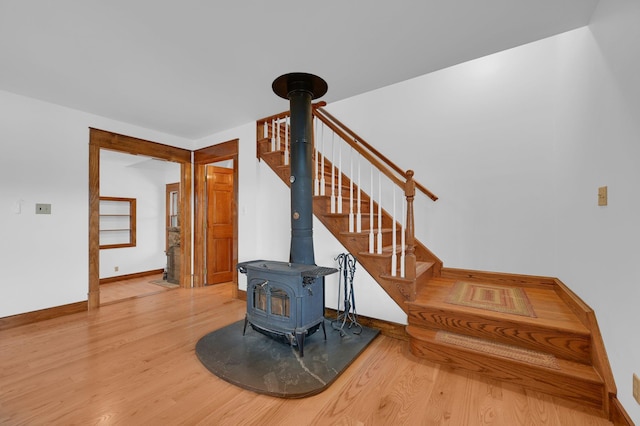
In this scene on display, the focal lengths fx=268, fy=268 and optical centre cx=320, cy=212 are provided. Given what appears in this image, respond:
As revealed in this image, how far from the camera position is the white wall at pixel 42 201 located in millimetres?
2791

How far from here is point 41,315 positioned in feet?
9.64

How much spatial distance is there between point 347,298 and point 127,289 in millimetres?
3883

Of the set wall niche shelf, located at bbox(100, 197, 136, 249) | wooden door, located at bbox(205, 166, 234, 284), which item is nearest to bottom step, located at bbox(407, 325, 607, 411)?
wooden door, located at bbox(205, 166, 234, 284)

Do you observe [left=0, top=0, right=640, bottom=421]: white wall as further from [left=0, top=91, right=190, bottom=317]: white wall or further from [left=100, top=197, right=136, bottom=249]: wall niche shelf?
[left=100, top=197, right=136, bottom=249]: wall niche shelf

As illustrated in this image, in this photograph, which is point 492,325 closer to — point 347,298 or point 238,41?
point 347,298

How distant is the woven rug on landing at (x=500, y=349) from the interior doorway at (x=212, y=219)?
3.06m

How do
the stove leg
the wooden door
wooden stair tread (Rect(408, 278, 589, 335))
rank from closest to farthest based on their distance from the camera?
wooden stair tread (Rect(408, 278, 589, 335)), the stove leg, the wooden door

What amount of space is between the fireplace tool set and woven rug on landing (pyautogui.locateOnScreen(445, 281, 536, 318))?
Result: 2.82ft

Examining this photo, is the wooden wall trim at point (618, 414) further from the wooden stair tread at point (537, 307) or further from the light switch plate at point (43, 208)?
the light switch plate at point (43, 208)

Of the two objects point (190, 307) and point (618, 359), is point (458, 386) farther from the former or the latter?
point (190, 307)

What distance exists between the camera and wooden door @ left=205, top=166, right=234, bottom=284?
4.45 meters

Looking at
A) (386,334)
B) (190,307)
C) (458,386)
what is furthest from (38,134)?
(458,386)

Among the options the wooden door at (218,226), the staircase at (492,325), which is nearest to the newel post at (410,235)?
the staircase at (492,325)

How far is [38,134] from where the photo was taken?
9.73ft
